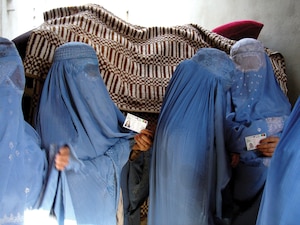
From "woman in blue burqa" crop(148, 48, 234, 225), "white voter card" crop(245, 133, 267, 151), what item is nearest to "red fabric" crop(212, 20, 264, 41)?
"woman in blue burqa" crop(148, 48, 234, 225)

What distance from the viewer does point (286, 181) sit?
3.21 ft

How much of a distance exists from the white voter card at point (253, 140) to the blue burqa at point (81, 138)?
624 millimetres

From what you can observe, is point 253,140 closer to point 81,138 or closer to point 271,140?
point 271,140

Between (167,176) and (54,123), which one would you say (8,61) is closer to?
(54,123)

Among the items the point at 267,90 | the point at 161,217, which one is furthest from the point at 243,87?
the point at 161,217

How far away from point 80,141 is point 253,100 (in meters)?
0.91

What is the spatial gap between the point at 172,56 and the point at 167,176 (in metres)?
0.99

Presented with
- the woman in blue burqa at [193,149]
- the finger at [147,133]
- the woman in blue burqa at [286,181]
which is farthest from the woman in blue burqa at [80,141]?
the woman in blue burqa at [286,181]

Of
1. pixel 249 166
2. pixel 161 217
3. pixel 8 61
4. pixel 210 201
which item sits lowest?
pixel 161 217

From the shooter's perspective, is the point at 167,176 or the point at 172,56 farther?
the point at 172,56

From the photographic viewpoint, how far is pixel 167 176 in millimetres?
1508

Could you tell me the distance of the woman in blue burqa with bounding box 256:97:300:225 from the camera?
37.2 inches

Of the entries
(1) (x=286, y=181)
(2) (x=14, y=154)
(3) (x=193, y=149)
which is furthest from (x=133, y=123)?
(1) (x=286, y=181)

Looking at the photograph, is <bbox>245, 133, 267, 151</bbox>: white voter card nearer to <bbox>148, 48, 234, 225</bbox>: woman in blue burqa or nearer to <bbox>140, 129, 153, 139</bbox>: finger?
<bbox>148, 48, 234, 225</bbox>: woman in blue burqa
